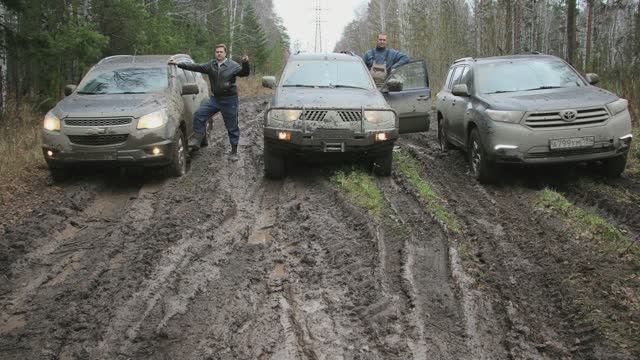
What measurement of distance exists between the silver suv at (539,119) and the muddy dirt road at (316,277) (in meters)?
0.47

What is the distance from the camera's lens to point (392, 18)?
54.3 metres

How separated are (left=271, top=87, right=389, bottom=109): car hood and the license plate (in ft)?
7.47

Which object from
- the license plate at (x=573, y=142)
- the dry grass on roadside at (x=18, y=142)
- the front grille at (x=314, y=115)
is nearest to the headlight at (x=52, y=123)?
the dry grass on roadside at (x=18, y=142)

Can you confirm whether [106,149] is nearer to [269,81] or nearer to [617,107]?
[269,81]

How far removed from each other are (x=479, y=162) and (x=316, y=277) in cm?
413

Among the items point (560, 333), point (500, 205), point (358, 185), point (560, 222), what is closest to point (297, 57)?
point (358, 185)

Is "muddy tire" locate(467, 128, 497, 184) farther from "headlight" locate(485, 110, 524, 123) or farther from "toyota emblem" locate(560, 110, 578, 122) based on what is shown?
"toyota emblem" locate(560, 110, 578, 122)

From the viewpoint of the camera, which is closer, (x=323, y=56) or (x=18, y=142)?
(x=323, y=56)

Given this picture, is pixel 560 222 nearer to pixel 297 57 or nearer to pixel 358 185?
pixel 358 185

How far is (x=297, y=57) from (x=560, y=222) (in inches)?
206

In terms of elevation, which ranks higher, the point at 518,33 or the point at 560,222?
the point at 518,33

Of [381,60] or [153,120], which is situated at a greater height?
[381,60]

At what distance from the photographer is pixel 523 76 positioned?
8.38 meters

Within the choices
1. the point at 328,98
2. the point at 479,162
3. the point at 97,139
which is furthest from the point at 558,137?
the point at 97,139
